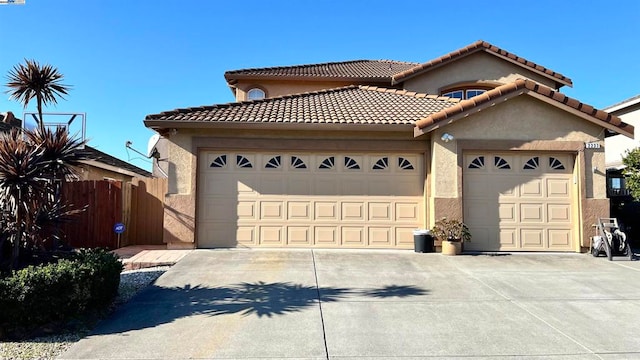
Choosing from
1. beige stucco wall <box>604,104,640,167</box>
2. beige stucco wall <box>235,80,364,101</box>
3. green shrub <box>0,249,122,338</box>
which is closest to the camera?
green shrub <box>0,249,122,338</box>

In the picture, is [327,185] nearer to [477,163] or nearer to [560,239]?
[477,163]

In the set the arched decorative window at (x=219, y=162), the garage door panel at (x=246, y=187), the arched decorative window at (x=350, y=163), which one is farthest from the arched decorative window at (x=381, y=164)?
the arched decorative window at (x=219, y=162)

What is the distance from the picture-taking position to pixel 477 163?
10.5 metres

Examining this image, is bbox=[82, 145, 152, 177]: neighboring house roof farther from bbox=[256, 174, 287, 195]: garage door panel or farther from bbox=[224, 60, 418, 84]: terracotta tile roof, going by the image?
bbox=[256, 174, 287, 195]: garage door panel

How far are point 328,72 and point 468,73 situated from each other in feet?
18.1

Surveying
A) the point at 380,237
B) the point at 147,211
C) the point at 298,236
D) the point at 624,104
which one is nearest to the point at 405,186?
the point at 380,237

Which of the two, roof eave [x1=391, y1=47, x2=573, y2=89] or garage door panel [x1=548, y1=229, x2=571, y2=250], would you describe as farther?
roof eave [x1=391, y1=47, x2=573, y2=89]

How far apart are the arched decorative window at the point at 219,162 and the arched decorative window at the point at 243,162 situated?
0.34m

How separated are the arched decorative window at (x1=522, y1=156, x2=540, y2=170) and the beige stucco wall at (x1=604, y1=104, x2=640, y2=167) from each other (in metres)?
8.93

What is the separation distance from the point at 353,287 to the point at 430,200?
430cm

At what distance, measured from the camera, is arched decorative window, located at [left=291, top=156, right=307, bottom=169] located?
10.8 m

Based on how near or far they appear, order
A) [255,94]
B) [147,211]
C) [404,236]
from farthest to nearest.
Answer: [255,94] < [147,211] < [404,236]

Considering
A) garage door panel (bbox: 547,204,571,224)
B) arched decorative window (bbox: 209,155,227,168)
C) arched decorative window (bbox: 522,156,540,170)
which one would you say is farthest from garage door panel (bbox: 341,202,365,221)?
garage door panel (bbox: 547,204,571,224)

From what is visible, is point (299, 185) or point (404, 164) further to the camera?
point (404, 164)
